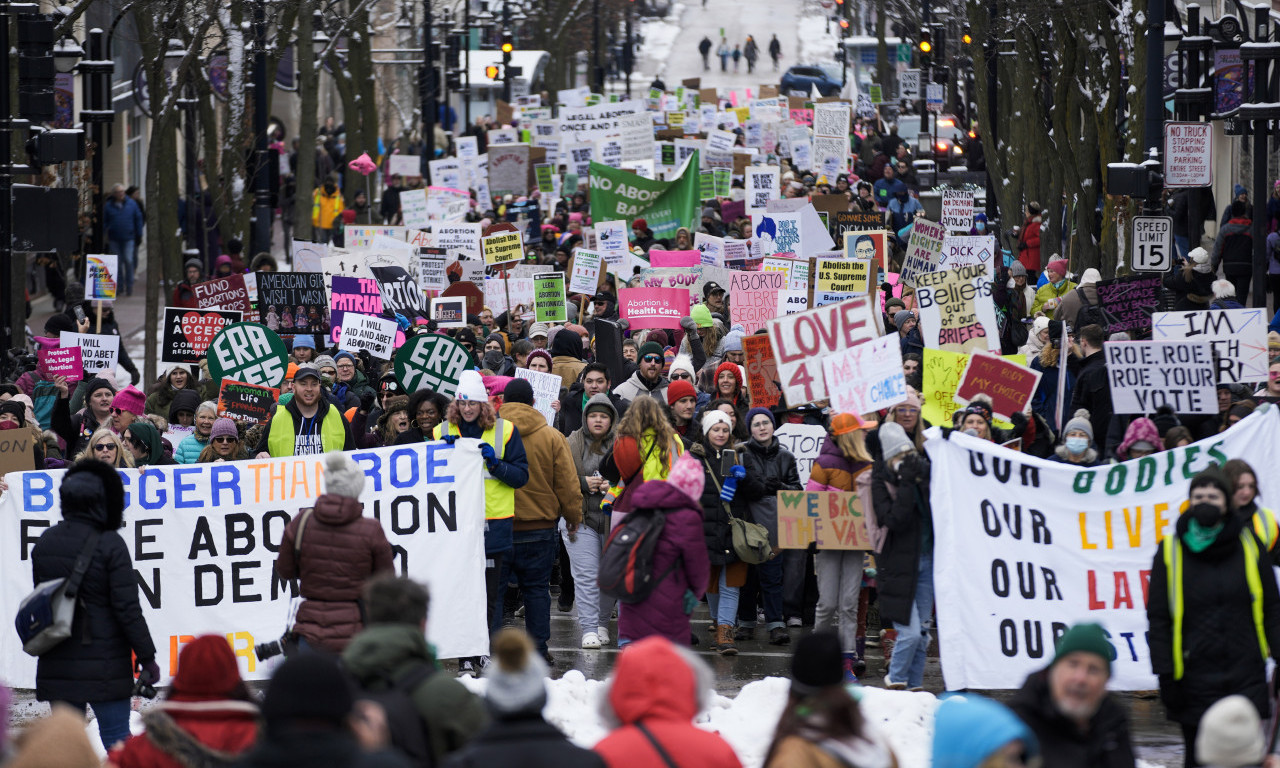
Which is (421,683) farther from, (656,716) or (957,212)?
(957,212)

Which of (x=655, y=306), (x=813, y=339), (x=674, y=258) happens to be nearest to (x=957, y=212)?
(x=674, y=258)

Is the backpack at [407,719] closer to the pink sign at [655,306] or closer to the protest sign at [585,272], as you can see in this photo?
the pink sign at [655,306]

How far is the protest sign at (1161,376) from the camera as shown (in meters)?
11.6

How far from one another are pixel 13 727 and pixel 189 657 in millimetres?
4350

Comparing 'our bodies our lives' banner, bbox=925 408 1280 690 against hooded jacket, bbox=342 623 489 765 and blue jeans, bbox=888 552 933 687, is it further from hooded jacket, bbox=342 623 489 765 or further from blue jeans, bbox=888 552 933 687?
hooded jacket, bbox=342 623 489 765

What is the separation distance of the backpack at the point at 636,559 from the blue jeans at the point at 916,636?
1407mm

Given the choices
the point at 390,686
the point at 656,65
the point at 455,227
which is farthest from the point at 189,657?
the point at 656,65

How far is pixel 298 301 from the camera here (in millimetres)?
16688

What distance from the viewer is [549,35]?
221ft

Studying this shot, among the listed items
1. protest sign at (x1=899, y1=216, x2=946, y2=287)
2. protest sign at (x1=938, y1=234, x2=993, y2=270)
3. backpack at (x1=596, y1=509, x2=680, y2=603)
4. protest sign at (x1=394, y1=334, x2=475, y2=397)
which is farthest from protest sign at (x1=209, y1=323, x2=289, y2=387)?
protest sign at (x1=938, y1=234, x2=993, y2=270)

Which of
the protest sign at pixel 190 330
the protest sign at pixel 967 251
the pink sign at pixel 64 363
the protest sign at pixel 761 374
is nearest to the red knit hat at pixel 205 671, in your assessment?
the protest sign at pixel 761 374

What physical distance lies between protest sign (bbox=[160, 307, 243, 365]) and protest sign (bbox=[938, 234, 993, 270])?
7558mm

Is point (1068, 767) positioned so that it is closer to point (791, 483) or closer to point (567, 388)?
point (791, 483)

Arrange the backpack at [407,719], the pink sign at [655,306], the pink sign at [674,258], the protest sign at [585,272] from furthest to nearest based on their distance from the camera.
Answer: the pink sign at [674,258] < the protest sign at [585,272] < the pink sign at [655,306] < the backpack at [407,719]
